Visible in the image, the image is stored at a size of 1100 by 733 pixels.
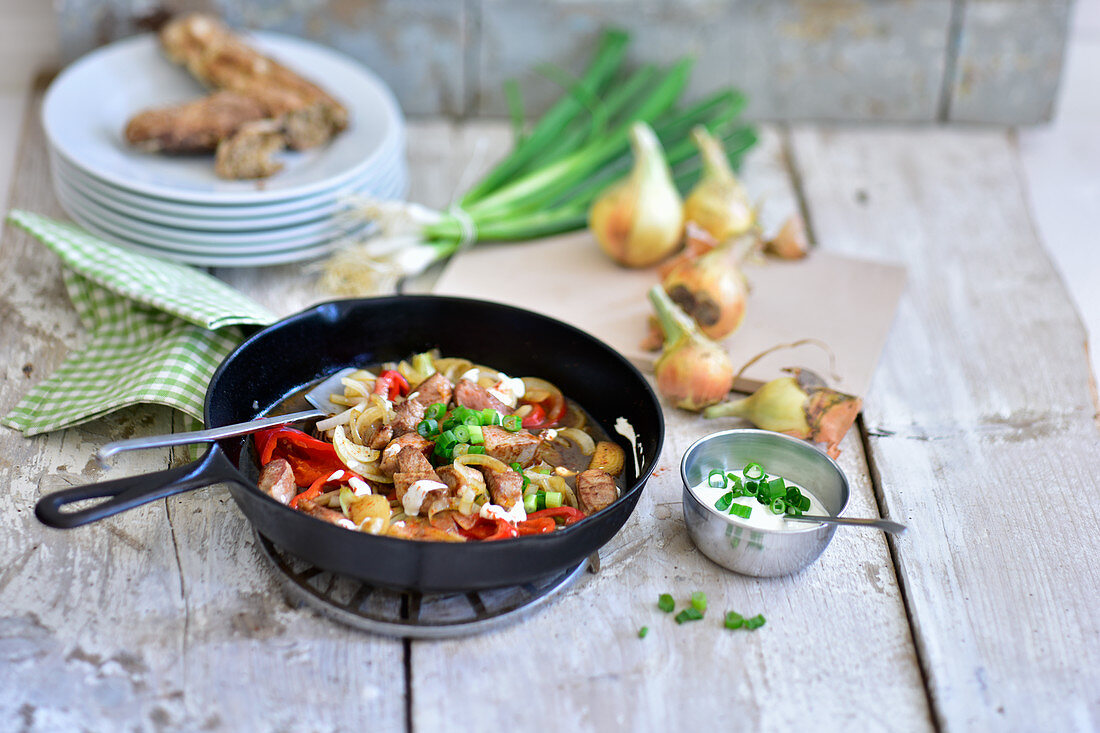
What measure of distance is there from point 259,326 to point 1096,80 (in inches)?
113

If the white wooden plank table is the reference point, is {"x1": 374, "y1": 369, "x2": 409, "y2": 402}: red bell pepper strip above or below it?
above

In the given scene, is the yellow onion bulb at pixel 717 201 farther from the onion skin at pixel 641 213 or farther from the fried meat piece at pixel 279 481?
the fried meat piece at pixel 279 481

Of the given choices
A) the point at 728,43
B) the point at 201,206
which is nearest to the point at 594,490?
the point at 201,206

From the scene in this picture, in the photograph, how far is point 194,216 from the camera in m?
2.19

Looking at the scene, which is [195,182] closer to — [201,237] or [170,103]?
[201,237]

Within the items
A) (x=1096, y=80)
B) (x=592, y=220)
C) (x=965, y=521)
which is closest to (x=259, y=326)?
(x=592, y=220)

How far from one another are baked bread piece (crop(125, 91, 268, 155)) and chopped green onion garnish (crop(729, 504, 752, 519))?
4.91ft

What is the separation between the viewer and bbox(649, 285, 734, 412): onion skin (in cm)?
193

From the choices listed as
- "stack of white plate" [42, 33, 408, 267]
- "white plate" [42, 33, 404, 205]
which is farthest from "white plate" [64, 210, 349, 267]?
"white plate" [42, 33, 404, 205]

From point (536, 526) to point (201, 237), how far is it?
110 centimetres

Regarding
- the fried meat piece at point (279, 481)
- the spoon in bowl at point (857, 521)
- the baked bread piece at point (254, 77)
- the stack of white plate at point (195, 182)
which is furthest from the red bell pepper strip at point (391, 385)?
the baked bread piece at point (254, 77)

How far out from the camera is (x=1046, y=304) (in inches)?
94.3

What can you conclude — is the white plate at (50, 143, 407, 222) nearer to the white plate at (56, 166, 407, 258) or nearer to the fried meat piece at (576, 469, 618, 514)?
the white plate at (56, 166, 407, 258)

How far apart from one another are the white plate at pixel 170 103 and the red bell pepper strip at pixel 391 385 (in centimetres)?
59
